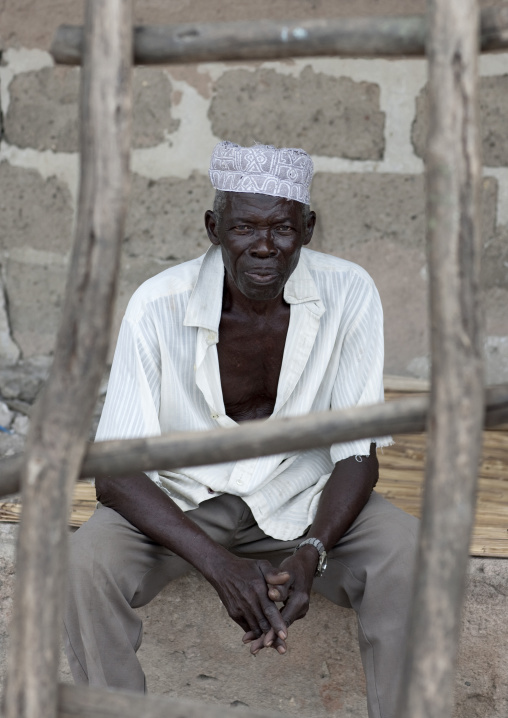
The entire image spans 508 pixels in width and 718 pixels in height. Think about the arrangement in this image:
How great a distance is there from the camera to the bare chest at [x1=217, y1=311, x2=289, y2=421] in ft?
8.13

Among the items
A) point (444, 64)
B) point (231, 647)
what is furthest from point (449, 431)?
point (231, 647)

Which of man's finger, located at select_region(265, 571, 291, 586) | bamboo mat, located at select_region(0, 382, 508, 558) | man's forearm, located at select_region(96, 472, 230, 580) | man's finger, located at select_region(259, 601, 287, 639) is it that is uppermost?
man's forearm, located at select_region(96, 472, 230, 580)

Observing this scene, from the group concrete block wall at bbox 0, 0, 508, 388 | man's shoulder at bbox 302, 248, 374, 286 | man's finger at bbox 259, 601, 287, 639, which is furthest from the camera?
concrete block wall at bbox 0, 0, 508, 388

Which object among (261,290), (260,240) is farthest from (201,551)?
(260,240)

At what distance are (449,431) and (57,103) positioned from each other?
122 inches

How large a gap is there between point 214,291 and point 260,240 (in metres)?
0.20

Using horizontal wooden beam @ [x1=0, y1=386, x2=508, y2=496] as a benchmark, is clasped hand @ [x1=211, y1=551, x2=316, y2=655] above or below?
below

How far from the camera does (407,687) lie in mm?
1534

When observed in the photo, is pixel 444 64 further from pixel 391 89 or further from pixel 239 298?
pixel 391 89

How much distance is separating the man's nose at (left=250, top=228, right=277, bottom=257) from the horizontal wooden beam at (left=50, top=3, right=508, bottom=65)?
0.67 m

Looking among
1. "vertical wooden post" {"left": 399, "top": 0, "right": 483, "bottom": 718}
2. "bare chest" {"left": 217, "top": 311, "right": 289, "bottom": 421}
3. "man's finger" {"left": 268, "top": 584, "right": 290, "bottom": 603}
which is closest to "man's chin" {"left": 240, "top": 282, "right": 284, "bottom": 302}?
"bare chest" {"left": 217, "top": 311, "right": 289, "bottom": 421}

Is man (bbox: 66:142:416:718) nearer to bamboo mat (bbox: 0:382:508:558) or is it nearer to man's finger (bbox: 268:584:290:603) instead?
man's finger (bbox: 268:584:290:603)

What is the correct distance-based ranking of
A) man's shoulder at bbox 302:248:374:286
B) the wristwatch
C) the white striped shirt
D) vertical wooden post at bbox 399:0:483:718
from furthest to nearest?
1. man's shoulder at bbox 302:248:374:286
2. the white striped shirt
3. the wristwatch
4. vertical wooden post at bbox 399:0:483:718

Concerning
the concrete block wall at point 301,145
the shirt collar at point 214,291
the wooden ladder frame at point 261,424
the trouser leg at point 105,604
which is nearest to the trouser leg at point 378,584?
the trouser leg at point 105,604
